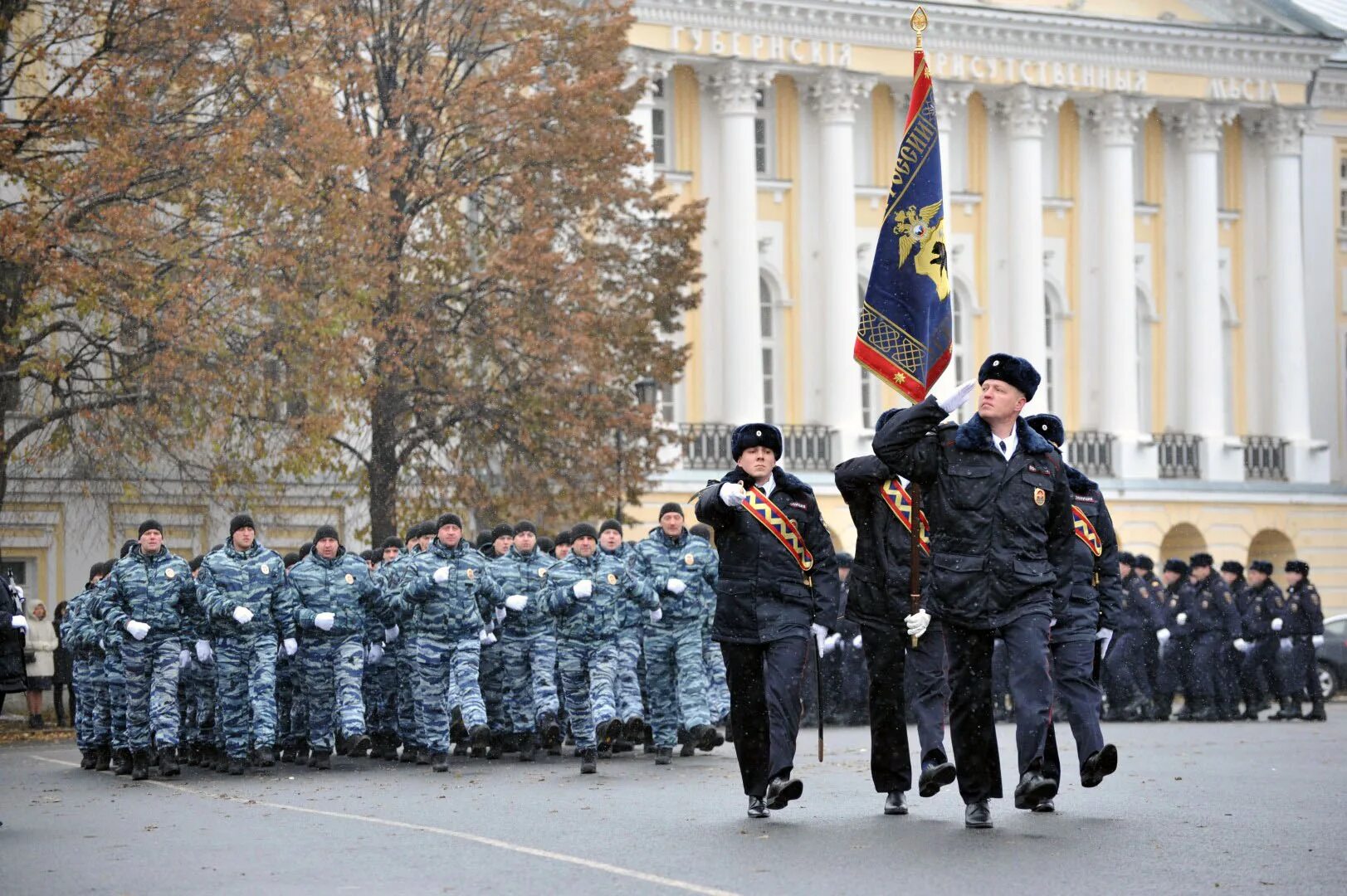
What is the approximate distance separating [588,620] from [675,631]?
748mm

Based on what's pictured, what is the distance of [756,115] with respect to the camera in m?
51.2

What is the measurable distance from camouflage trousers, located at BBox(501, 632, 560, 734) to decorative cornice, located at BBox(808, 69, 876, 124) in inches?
1224

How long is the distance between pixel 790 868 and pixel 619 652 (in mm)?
8965

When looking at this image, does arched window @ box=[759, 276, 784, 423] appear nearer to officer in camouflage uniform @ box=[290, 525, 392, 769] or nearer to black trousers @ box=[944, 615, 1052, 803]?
officer in camouflage uniform @ box=[290, 525, 392, 769]

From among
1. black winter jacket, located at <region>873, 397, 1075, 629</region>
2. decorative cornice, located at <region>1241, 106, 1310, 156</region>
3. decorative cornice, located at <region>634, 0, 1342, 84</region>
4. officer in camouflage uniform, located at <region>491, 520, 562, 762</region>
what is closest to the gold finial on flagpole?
black winter jacket, located at <region>873, 397, 1075, 629</region>

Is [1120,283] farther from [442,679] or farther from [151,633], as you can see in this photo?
[151,633]

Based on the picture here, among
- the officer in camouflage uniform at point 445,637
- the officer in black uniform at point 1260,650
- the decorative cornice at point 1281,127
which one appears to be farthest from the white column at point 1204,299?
the officer in camouflage uniform at point 445,637

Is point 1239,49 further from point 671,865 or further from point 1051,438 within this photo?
point 671,865

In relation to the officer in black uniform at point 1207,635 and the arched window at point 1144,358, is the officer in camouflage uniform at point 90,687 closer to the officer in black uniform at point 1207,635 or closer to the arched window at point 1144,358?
the officer in black uniform at point 1207,635

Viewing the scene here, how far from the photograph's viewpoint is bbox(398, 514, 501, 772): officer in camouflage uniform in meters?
20.3

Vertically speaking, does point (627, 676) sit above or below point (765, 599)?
below

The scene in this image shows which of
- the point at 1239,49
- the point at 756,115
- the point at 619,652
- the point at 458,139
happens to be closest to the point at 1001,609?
the point at 619,652

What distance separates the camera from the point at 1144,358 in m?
56.0

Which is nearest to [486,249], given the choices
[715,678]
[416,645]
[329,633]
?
[715,678]
